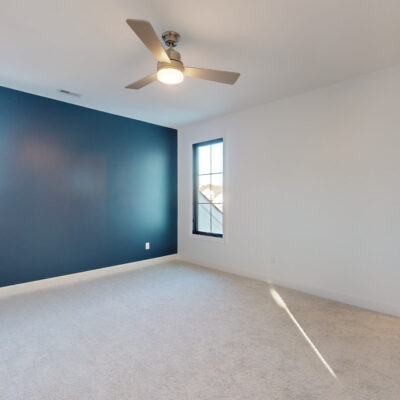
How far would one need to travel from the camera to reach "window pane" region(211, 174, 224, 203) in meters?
4.48

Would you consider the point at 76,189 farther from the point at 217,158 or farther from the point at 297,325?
the point at 297,325

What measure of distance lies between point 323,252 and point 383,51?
2155mm

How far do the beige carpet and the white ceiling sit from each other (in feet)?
8.29

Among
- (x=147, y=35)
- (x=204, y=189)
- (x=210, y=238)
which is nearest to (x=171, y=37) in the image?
(x=147, y=35)

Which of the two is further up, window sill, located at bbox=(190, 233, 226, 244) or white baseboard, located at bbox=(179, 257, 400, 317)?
window sill, located at bbox=(190, 233, 226, 244)

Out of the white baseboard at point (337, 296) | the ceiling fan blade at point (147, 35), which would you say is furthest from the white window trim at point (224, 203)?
the ceiling fan blade at point (147, 35)

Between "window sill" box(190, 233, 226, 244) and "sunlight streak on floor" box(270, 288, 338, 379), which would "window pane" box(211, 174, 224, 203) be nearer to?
"window sill" box(190, 233, 226, 244)

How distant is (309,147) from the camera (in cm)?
337

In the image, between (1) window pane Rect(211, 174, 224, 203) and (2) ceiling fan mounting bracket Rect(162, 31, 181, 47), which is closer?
(2) ceiling fan mounting bracket Rect(162, 31, 181, 47)

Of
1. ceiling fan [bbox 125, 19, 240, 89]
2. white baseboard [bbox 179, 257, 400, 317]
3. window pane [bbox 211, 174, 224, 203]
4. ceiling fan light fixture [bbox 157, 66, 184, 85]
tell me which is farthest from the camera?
window pane [bbox 211, 174, 224, 203]

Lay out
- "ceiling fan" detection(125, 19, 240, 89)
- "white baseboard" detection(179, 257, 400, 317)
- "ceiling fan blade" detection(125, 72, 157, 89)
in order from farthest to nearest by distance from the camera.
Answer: "white baseboard" detection(179, 257, 400, 317)
"ceiling fan blade" detection(125, 72, 157, 89)
"ceiling fan" detection(125, 19, 240, 89)

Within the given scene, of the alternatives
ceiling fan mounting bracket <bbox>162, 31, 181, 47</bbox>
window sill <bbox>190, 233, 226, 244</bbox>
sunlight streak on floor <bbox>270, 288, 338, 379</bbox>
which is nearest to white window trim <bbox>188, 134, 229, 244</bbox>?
window sill <bbox>190, 233, 226, 244</bbox>

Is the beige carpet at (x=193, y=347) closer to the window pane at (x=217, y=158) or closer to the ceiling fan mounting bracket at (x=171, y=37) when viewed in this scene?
the window pane at (x=217, y=158)

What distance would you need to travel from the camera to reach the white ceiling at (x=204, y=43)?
192 centimetres
